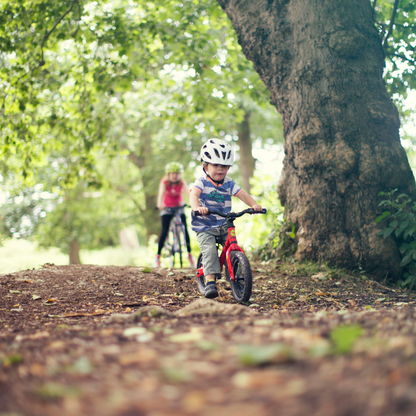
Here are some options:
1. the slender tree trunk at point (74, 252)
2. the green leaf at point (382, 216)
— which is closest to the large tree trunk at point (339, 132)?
the green leaf at point (382, 216)

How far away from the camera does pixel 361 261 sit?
570 centimetres

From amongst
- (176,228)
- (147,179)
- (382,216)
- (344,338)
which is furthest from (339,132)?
(147,179)

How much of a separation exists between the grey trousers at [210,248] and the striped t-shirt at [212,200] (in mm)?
66

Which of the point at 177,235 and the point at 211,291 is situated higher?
the point at 177,235

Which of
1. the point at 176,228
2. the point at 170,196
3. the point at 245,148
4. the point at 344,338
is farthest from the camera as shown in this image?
the point at 245,148

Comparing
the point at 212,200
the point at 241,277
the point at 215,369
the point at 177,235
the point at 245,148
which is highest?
the point at 245,148

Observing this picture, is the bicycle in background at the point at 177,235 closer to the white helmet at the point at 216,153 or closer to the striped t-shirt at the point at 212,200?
the striped t-shirt at the point at 212,200

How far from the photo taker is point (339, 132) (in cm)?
586

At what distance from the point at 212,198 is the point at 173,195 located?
11.4ft

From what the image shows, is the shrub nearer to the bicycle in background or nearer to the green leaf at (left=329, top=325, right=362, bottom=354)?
the green leaf at (left=329, top=325, right=362, bottom=354)

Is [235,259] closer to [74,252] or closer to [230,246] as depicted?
[230,246]

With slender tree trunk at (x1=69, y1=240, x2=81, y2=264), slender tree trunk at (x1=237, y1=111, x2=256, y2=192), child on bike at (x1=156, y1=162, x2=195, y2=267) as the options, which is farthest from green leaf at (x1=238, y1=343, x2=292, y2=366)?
slender tree trunk at (x1=69, y1=240, x2=81, y2=264)

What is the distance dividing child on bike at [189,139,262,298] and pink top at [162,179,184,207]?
324 cm

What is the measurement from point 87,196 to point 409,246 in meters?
17.8
